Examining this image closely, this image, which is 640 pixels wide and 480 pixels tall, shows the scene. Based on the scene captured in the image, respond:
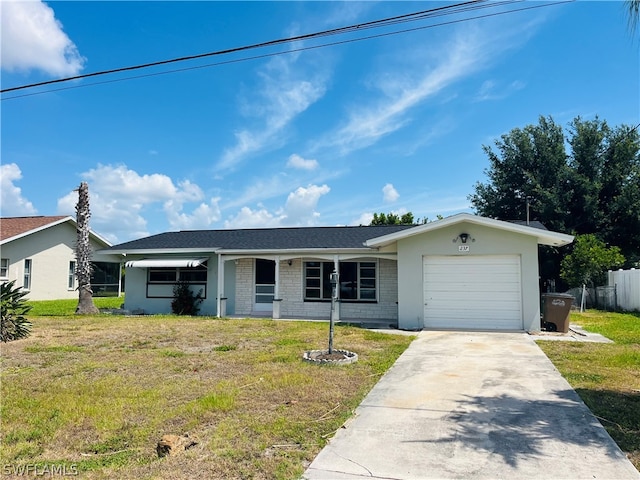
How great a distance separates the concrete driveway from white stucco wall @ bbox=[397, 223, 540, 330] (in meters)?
5.21

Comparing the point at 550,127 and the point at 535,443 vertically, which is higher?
the point at 550,127

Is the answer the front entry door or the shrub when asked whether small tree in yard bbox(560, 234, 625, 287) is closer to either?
the front entry door

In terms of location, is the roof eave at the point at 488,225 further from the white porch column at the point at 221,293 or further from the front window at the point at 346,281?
the white porch column at the point at 221,293

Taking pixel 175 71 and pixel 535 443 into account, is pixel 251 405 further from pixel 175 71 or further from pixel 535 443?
pixel 175 71

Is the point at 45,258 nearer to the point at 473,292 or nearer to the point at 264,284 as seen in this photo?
the point at 264,284

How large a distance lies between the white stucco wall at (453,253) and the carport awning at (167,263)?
8.12 meters

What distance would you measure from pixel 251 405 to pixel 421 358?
408 cm

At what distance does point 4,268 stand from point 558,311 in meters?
25.0

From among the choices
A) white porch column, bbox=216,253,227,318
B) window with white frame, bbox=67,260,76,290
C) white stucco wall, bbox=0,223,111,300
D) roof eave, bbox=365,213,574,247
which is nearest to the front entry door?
white porch column, bbox=216,253,227,318

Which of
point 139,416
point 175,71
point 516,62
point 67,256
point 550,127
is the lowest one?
point 139,416

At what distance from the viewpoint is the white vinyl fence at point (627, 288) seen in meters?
16.3

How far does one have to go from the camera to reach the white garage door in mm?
12320

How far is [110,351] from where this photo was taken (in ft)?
30.1

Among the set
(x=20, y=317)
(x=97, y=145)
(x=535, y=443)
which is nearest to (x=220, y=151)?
(x=97, y=145)
